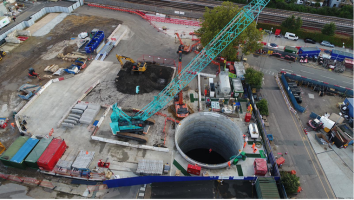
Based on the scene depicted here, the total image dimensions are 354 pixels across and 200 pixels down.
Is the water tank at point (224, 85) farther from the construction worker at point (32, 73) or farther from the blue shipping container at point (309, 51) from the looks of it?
the construction worker at point (32, 73)

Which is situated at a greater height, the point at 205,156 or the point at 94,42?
the point at 94,42

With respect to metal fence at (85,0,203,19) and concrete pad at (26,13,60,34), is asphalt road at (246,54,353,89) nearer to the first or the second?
metal fence at (85,0,203,19)

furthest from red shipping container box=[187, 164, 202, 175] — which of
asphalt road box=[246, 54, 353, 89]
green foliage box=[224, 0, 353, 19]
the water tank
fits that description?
green foliage box=[224, 0, 353, 19]

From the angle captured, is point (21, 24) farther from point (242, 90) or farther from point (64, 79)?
point (242, 90)

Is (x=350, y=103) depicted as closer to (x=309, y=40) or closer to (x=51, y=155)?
(x=309, y=40)

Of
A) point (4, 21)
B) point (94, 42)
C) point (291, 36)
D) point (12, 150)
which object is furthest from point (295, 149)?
point (4, 21)

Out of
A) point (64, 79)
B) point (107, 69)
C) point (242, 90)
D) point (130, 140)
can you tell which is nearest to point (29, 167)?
point (130, 140)
